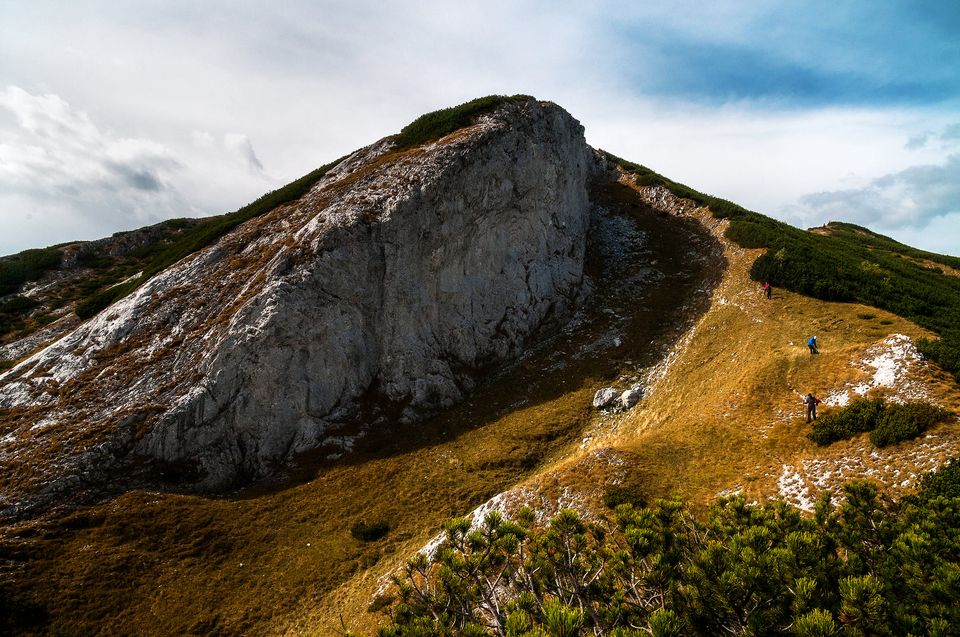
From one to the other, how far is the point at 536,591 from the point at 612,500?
12.1 metres

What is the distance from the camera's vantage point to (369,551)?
933 inches

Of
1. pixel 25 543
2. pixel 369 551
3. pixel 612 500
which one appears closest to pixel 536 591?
pixel 612 500

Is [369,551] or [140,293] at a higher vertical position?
[140,293]

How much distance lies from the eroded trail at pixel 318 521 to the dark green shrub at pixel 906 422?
15.9m

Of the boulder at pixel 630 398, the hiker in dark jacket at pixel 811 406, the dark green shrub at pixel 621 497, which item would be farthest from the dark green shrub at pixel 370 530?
the hiker in dark jacket at pixel 811 406

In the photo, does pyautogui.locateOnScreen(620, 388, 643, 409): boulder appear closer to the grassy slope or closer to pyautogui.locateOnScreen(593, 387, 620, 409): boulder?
pyautogui.locateOnScreen(593, 387, 620, 409): boulder

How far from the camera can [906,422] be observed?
61.6 feet

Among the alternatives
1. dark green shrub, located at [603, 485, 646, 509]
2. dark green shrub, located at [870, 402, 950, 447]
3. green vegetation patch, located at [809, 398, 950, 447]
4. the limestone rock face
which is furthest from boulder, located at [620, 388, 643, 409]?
dark green shrub, located at [870, 402, 950, 447]

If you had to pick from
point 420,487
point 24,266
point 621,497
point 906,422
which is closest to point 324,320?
point 420,487

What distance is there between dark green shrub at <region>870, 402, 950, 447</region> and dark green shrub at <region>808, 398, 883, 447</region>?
0.51 metres

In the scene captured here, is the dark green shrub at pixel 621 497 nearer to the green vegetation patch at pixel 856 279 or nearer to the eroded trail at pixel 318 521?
the eroded trail at pixel 318 521

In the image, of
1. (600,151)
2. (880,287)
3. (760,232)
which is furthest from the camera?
(600,151)

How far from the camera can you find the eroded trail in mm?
20641

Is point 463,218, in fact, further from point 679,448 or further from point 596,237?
point 679,448
